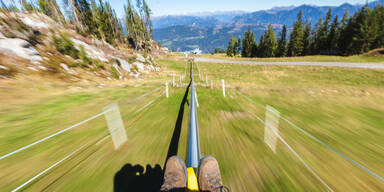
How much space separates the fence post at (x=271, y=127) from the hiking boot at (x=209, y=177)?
2.30 metres

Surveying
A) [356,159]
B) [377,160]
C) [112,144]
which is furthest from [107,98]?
[377,160]

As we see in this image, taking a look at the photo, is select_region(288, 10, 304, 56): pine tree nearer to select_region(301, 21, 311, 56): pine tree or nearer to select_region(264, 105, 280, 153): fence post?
select_region(301, 21, 311, 56): pine tree

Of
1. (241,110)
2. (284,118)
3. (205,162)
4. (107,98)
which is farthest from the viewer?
(107,98)

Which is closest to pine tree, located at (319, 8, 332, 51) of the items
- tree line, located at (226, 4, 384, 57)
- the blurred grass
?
tree line, located at (226, 4, 384, 57)

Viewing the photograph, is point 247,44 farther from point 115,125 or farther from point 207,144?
point 115,125

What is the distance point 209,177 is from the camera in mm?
2762

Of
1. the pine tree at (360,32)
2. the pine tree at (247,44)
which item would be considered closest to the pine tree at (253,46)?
the pine tree at (247,44)

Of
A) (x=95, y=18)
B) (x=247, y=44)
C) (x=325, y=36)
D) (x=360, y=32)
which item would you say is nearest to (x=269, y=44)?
(x=247, y=44)

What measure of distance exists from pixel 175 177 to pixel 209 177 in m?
0.68

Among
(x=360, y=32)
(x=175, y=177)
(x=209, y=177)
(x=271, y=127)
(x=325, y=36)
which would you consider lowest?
(x=271, y=127)

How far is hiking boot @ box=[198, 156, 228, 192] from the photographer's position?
267cm

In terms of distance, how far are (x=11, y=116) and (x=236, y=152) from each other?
7.90 m

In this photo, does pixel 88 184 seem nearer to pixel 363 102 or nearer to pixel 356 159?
pixel 356 159

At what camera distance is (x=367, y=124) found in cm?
581
